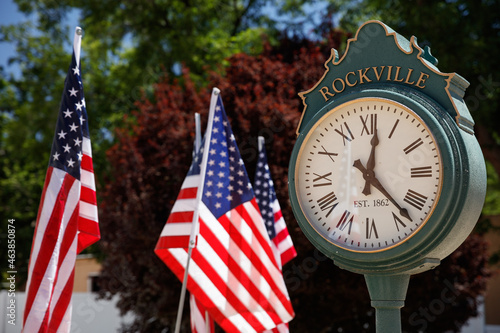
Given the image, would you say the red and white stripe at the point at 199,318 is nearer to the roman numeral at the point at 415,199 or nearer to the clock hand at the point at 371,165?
the clock hand at the point at 371,165

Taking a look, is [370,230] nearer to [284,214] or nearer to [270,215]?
[270,215]

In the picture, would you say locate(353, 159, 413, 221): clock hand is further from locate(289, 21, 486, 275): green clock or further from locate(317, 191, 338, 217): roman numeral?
locate(317, 191, 338, 217): roman numeral

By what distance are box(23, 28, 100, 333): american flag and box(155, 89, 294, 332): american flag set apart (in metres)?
0.77

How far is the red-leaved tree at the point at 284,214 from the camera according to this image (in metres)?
9.25

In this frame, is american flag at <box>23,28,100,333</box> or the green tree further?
the green tree

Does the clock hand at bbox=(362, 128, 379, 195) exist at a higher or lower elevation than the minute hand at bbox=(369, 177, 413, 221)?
higher

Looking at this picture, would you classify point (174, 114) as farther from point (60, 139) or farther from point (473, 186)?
point (473, 186)

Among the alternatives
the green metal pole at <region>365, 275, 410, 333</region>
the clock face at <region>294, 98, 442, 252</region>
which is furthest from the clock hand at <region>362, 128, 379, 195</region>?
the green metal pole at <region>365, 275, 410, 333</region>

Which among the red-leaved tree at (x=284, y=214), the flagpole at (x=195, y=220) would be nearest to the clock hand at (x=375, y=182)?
the flagpole at (x=195, y=220)

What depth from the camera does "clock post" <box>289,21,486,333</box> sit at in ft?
9.68

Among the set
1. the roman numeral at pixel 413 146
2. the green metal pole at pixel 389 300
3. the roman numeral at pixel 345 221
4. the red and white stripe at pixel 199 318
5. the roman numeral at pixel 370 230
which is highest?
the roman numeral at pixel 413 146

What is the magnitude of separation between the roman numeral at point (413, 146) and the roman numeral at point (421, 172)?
0.32 feet

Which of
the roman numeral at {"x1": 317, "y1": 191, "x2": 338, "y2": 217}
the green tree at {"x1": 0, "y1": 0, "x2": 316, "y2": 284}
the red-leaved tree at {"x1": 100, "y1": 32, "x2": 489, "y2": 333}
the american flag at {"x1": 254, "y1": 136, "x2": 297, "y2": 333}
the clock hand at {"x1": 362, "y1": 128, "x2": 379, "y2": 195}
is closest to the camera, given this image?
the clock hand at {"x1": 362, "y1": 128, "x2": 379, "y2": 195}

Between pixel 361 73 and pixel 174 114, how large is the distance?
6946mm
